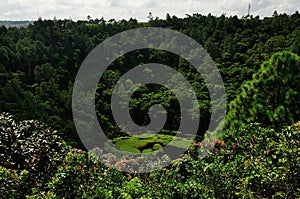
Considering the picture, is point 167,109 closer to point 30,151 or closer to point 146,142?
point 146,142

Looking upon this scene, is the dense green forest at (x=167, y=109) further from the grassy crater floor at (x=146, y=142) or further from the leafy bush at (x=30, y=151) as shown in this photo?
the grassy crater floor at (x=146, y=142)

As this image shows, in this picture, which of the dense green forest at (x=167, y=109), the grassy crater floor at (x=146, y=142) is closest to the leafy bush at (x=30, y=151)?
the dense green forest at (x=167, y=109)

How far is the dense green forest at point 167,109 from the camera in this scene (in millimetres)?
4336

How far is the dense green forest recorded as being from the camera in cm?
434

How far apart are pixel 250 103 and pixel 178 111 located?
19488 millimetres

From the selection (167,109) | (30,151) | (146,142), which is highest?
(167,109)

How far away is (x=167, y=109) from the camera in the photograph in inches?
1163

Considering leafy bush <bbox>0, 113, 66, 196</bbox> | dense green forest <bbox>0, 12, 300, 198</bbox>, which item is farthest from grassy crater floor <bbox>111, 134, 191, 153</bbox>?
leafy bush <bbox>0, 113, 66, 196</bbox>

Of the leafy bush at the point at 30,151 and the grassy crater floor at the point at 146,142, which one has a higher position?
the grassy crater floor at the point at 146,142

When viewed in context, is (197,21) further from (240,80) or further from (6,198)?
(6,198)

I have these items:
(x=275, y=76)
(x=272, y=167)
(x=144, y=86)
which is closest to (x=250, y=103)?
(x=275, y=76)

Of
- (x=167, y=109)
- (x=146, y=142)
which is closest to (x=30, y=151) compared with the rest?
(x=146, y=142)

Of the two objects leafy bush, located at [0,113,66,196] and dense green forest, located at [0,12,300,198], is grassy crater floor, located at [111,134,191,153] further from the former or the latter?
leafy bush, located at [0,113,66,196]

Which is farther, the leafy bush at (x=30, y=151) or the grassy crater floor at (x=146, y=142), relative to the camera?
the grassy crater floor at (x=146, y=142)
